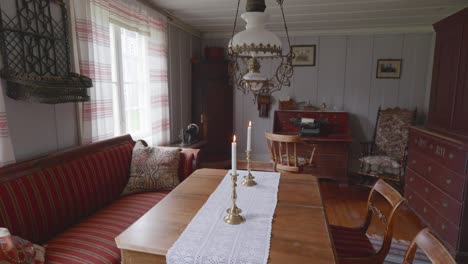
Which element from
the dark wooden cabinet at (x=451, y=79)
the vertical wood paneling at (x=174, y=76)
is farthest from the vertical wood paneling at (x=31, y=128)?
the dark wooden cabinet at (x=451, y=79)

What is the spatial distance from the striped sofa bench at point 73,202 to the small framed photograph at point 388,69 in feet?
11.5

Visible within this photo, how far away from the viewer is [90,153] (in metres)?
2.12

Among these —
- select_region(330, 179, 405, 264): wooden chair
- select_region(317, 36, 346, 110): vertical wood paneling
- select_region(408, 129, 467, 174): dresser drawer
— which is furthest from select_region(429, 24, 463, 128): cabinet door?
select_region(330, 179, 405, 264): wooden chair

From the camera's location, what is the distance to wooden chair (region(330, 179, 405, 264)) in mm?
1350

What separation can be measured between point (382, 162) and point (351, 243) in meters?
2.27

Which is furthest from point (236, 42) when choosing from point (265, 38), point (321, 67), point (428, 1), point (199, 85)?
point (321, 67)

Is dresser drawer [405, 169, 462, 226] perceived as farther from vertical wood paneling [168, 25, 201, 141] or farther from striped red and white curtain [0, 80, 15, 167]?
striped red and white curtain [0, 80, 15, 167]

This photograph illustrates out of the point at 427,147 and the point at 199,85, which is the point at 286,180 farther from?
the point at 199,85

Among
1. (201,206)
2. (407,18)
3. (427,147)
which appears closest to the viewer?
(201,206)

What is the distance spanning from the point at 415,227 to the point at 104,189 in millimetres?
2797

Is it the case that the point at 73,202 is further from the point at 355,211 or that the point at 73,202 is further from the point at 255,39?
the point at 355,211

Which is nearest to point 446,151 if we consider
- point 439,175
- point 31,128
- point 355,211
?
point 439,175

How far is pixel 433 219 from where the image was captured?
7.91 feet

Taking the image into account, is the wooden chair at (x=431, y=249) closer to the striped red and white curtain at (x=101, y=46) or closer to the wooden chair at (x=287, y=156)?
the wooden chair at (x=287, y=156)
